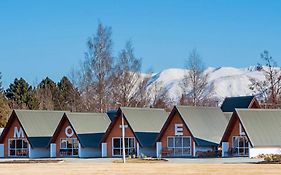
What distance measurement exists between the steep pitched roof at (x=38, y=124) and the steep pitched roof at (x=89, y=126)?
383 cm

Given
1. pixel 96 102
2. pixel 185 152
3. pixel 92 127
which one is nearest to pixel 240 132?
pixel 185 152

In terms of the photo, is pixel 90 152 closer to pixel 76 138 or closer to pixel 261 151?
pixel 76 138

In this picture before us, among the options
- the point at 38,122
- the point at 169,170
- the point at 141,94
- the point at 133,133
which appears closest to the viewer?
the point at 169,170

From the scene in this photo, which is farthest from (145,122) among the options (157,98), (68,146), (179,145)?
(157,98)

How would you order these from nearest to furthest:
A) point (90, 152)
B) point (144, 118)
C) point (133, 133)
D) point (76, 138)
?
1. point (133, 133)
2. point (144, 118)
3. point (90, 152)
4. point (76, 138)

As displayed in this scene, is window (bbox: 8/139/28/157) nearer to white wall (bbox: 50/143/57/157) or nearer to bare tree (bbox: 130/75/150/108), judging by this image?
white wall (bbox: 50/143/57/157)

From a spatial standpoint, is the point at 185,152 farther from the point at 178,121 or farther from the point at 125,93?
the point at 125,93

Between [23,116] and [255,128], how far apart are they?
2353cm

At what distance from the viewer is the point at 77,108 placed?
97750mm

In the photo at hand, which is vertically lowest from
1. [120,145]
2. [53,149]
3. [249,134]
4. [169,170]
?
[169,170]

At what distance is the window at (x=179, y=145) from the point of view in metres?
63.7

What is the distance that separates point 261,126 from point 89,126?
1741 centimetres

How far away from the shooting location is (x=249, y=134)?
Result: 194ft

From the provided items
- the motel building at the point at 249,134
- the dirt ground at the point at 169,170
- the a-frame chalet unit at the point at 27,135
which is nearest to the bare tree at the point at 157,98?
the a-frame chalet unit at the point at 27,135
